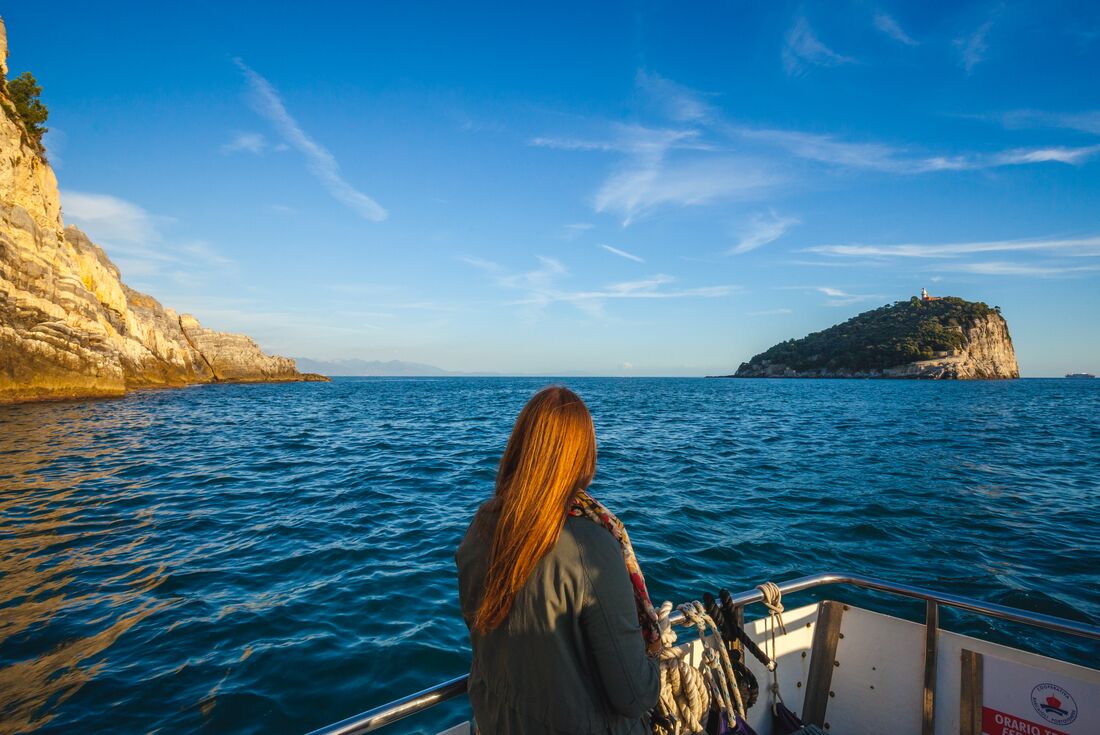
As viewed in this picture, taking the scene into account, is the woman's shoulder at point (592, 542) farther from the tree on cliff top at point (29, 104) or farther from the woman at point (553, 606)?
the tree on cliff top at point (29, 104)

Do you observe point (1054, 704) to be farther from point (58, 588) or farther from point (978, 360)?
point (978, 360)

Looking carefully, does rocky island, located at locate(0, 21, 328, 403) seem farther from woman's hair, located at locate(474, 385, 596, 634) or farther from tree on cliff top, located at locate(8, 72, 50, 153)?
woman's hair, located at locate(474, 385, 596, 634)

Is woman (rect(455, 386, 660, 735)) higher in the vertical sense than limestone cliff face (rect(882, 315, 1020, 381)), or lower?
lower

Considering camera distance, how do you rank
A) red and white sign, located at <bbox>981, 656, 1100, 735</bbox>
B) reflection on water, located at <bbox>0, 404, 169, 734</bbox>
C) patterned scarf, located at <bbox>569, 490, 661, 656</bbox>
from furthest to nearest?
reflection on water, located at <bbox>0, 404, 169, 734</bbox>
red and white sign, located at <bbox>981, 656, 1100, 735</bbox>
patterned scarf, located at <bbox>569, 490, 661, 656</bbox>

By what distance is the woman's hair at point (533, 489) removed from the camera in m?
1.67

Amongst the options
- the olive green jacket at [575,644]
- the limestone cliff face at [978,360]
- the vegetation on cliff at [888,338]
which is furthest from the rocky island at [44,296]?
the vegetation on cliff at [888,338]

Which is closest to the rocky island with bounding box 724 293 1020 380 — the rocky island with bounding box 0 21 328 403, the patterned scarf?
the patterned scarf

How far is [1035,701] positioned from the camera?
2854 millimetres

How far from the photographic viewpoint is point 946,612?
7.28 m

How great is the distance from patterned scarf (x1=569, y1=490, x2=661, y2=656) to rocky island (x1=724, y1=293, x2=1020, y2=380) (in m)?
143

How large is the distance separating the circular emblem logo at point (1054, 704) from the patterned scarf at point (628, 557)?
2587mm

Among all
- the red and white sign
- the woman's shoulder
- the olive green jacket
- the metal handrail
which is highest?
the woman's shoulder

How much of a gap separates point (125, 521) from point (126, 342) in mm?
47598

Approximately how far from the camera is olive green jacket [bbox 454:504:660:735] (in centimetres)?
167
